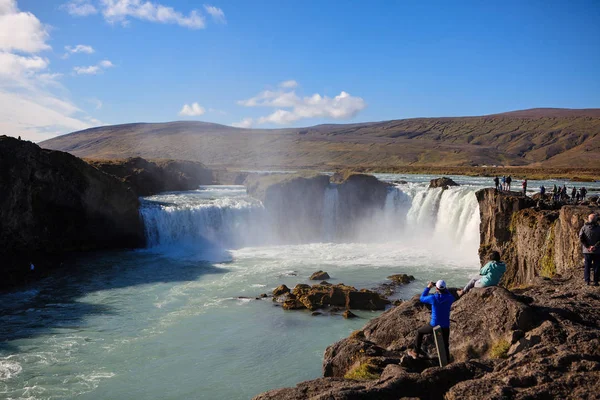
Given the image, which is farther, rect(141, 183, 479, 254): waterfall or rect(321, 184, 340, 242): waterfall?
rect(321, 184, 340, 242): waterfall

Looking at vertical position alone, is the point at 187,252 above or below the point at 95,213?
below

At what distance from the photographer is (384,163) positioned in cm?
13900

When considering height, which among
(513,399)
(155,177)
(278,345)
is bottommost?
(278,345)

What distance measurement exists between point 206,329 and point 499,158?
140110 millimetres

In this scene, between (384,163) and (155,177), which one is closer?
(155,177)

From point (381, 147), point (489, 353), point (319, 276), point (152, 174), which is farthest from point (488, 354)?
point (381, 147)

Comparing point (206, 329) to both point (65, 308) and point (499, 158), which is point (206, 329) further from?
point (499, 158)

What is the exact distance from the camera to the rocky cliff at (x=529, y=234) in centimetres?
Result: 1755

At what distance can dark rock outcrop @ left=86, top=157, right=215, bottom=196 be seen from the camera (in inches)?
2233

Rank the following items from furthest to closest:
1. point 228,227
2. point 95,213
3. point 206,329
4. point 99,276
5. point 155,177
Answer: point 155,177, point 228,227, point 95,213, point 99,276, point 206,329

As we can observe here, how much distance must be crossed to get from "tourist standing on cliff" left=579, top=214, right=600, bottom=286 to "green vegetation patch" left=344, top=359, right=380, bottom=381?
6921 mm

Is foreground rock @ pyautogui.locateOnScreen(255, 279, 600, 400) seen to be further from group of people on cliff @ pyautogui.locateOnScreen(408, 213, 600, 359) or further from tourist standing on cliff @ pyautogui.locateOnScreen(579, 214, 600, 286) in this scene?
tourist standing on cliff @ pyautogui.locateOnScreen(579, 214, 600, 286)

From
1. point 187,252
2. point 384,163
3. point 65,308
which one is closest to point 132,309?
point 65,308

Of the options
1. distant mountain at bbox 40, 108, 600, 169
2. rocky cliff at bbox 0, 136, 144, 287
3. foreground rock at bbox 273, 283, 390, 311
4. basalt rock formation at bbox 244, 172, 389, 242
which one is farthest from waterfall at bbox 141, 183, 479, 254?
distant mountain at bbox 40, 108, 600, 169
